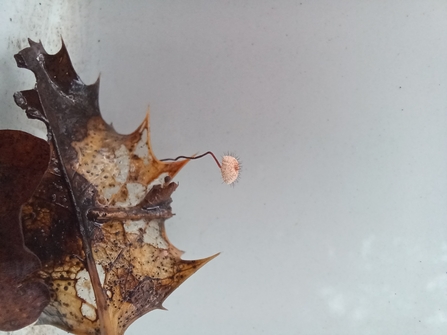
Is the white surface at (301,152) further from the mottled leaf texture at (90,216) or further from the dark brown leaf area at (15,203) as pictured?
the dark brown leaf area at (15,203)

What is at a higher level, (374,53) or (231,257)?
(374,53)

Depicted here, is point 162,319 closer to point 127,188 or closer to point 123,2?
point 127,188

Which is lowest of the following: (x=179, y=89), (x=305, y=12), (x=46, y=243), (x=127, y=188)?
(x=46, y=243)

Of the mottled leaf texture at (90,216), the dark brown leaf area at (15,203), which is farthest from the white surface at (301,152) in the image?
the dark brown leaf area at (15,203)

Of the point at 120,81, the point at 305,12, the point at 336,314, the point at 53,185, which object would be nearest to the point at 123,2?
the point at 120,81

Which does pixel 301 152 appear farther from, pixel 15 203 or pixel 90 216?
pixel 15 203
